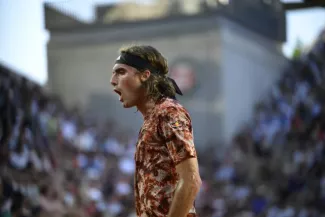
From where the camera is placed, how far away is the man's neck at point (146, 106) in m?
3.00

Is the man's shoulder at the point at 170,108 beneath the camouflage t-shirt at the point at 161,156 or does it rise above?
above

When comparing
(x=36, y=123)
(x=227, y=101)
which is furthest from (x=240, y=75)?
(x=36, y=123)

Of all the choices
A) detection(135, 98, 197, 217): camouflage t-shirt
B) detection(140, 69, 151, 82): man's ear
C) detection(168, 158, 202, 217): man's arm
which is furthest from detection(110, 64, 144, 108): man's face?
detection(168, 158, 202, 217): man's arm

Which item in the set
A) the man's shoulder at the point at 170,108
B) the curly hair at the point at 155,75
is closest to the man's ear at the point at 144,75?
the curly hair at the point at 155,75

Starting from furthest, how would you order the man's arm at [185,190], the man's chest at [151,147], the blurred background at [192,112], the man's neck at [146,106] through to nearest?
the blurred background at [192,112] → the man's neck at [146,106] → the man's chest at [151,147] → the man's arm at [185,190]

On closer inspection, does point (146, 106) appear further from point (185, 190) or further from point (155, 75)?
point (185, 190)

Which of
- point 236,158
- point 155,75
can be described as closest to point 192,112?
point 236,158

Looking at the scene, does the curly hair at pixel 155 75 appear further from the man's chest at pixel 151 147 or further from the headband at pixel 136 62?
the man's chest at pixel 151 147

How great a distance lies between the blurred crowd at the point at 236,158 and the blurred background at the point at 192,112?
3cm

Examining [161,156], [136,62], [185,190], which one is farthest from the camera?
[136,62]

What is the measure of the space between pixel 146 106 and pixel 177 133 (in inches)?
8.4

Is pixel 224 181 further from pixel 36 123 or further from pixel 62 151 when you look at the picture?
pixel 36 123

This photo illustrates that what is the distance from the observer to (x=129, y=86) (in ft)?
9.86

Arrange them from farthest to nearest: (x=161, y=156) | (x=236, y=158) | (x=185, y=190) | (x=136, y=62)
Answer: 1. (x=236, y=158)
2. (x=136, y=62)
3. (x=161, y=156)
4. (x=185, y=190)
